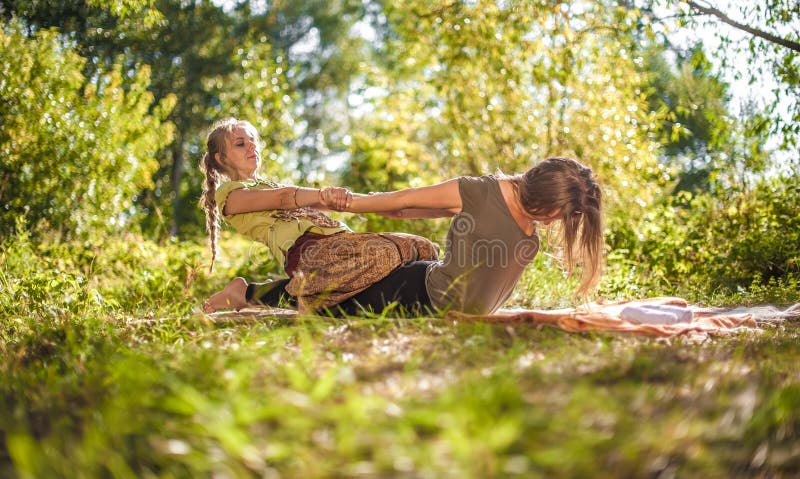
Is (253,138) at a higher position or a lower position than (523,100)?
lower

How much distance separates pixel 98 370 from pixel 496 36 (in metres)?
6.58

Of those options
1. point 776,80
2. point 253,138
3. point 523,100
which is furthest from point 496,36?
point 253,138

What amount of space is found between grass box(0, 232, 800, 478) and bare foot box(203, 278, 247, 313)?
1.49m

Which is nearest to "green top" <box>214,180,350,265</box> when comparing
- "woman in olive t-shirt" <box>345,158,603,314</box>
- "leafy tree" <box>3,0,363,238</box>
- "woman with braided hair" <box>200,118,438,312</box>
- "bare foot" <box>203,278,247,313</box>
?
"woman with braided hair" <box>200,118,438,312</box>

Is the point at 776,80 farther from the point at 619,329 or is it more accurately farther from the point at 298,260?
the point at 298,260

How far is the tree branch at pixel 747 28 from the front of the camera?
5367mm

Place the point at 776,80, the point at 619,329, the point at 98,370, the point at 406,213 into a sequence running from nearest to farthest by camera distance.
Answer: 1. the point at 98,370
2. the point at 619,329
3. the point at 406,213
4. the point at 776,80

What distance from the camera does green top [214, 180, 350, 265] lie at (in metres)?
3.99

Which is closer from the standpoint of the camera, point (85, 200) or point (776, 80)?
point (776, 80)

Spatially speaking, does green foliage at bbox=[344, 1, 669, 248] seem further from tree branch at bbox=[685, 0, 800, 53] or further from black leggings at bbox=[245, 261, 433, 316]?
black leggings at bbox=[245, 261, 433, 316]

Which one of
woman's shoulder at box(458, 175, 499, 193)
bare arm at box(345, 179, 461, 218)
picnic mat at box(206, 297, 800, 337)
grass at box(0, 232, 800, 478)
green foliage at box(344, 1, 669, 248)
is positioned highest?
green foliage at box(344, 1, 669, 248)

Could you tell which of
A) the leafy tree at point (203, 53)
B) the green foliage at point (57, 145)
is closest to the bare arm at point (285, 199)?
the leafy tree at point (203, 53)

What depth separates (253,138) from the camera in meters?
4.41

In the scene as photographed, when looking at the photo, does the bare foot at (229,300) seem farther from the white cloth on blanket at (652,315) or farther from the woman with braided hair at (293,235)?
the white cloth on blanket at (652,315)
